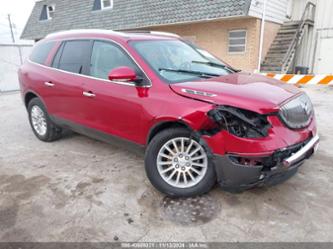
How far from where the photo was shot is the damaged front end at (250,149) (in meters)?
2.57

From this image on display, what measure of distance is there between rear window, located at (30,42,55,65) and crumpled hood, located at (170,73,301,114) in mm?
2766

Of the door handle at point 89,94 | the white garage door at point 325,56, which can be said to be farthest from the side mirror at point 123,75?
the white garage door at point 325,56

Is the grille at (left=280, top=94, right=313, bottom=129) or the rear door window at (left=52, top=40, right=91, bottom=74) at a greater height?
the rear door window at (left=52, top=40, right=91, bottom=74)

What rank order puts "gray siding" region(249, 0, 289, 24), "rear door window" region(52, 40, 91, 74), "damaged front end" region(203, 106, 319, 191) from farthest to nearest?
"gray siding" region(249, 0, 289, 24), "rear door window" region(52, 40, 91, 74), "damaged front end" region(203, 106, 319, 191)

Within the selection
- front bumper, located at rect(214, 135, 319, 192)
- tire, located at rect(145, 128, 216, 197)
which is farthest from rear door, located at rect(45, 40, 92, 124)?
front bumper, located at rect(214, 135, 319, 192)

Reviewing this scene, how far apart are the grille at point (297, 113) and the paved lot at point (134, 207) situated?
0.84 meters

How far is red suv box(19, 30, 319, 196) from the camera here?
263 centimetres

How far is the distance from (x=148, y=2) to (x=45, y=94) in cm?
1104

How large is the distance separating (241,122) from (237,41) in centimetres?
1061

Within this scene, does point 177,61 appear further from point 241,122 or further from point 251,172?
point 251,172

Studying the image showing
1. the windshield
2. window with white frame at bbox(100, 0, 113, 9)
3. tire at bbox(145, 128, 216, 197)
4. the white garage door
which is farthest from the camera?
window with white frame at bbox(100, 0, 113, 9)

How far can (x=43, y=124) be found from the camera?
504cm

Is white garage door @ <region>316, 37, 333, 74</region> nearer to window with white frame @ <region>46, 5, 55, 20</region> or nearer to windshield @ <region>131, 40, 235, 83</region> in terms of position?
windshield @ <region>131, 40, 235, 83</region>

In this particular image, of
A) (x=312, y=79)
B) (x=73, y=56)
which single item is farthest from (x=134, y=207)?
(x=312, y=79)
